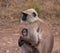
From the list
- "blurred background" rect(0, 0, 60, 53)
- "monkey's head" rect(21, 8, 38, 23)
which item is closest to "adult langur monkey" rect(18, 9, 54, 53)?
"monkey's head" rect(21, 8, 38, 23)

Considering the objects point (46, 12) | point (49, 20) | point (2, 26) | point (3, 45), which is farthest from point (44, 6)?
point (3, 45)

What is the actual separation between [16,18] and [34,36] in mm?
4066

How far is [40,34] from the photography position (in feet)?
18.6

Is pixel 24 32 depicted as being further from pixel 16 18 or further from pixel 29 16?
pixel 16 18

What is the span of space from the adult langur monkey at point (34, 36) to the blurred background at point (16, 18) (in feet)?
4.42

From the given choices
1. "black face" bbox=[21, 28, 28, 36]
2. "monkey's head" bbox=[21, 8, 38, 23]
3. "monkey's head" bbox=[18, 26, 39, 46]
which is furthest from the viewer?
"monkey's head" bbox=[21, 8, 38, 23]

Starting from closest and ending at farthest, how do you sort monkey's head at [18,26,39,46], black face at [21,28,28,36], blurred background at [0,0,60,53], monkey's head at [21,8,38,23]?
black face at [21,28,28,36] < monkey's head at [18,26,39,46] < monkey's head at [21,8,38,23] < blurred background at [0,0,60,53]

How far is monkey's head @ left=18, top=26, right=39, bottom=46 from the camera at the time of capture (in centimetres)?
555

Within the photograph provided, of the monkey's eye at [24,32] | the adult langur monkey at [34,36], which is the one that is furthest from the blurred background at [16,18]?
the monkey's eye at [24,32]

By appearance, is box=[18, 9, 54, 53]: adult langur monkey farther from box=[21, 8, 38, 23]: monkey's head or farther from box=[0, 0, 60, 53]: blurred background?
box=[0, 0, 60, 53]: blurred background

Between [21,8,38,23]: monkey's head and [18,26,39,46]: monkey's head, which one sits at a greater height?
[21,8,38,23]: monkey's head

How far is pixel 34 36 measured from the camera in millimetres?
5562

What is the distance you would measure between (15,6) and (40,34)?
5220mm

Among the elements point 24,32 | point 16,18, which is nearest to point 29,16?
point 24,32
